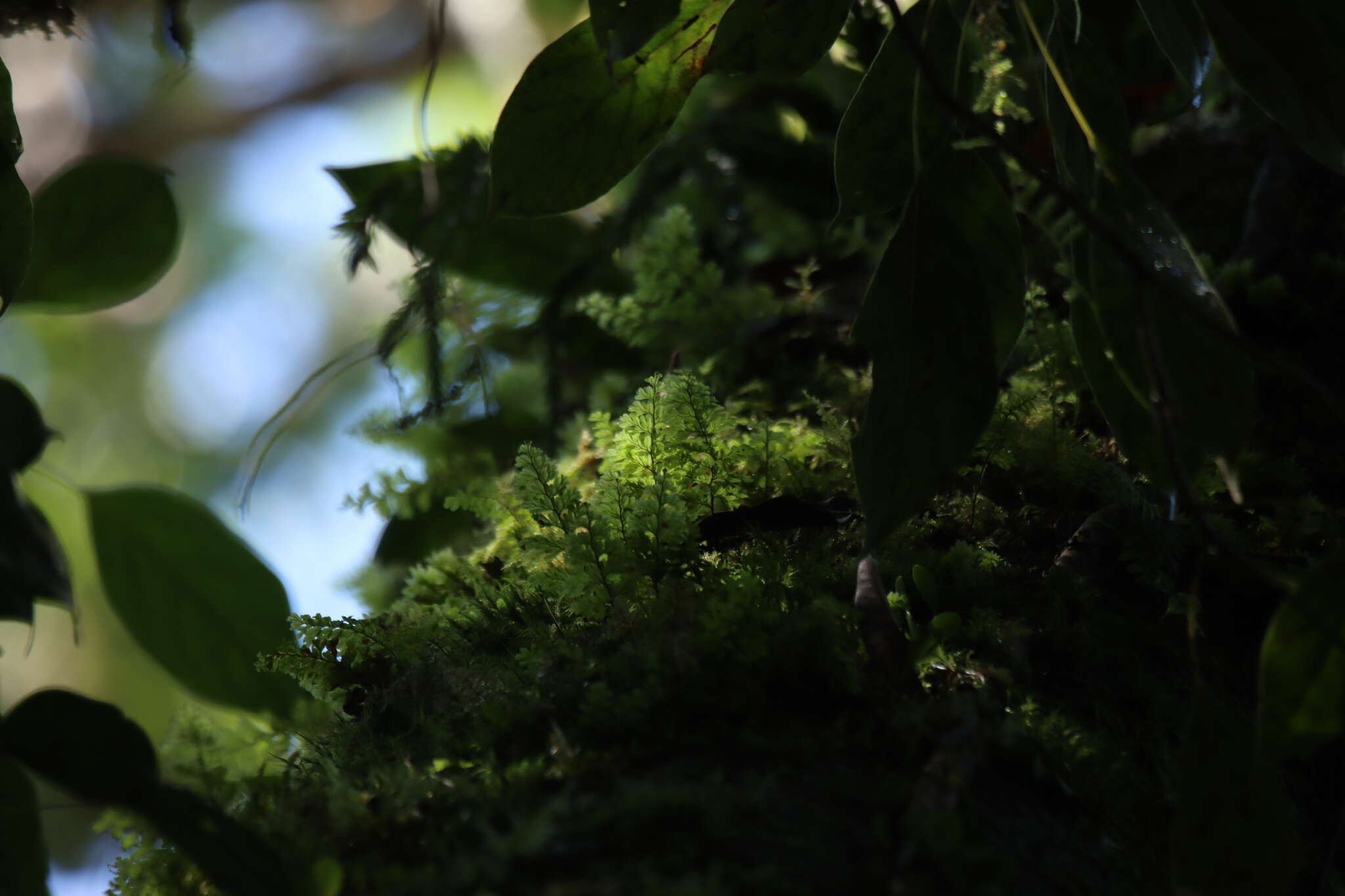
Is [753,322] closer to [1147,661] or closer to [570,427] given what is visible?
[570,427]

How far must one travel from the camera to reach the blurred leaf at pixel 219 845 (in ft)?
1.29

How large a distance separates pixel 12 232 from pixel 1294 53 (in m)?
0.93

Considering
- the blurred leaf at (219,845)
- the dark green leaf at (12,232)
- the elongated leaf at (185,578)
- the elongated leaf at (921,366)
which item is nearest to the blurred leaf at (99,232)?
the dark green leaf at (12,232)

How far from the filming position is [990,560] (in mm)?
681

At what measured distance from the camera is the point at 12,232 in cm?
60

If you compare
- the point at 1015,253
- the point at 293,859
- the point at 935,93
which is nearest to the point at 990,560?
the point at 1015,253

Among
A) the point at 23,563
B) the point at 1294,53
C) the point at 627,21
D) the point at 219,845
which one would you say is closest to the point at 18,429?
the point at 23,563

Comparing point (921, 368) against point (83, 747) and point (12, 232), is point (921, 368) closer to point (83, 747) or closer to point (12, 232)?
point (83, 747)

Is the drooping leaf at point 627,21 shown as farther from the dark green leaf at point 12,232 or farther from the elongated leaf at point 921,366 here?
the dark green leaf at point 12,232

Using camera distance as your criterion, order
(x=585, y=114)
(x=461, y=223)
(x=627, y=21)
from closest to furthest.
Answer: (x=627, y=21) → (x=585, y=114) → (x=461, y=223)

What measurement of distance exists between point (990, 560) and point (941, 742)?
0.79ft

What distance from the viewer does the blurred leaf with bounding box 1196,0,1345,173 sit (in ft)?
2.06

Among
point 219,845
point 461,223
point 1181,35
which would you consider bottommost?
point 219,845

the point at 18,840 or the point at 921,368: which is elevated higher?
the point at 921,368
